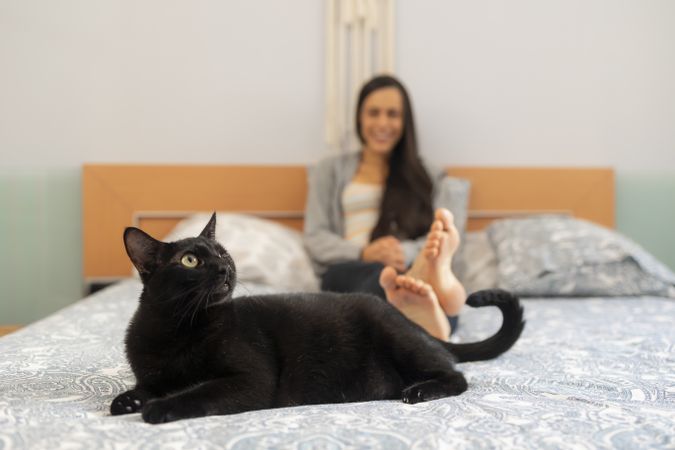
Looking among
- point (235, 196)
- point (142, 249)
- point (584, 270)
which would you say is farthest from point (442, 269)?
point (235, 196)

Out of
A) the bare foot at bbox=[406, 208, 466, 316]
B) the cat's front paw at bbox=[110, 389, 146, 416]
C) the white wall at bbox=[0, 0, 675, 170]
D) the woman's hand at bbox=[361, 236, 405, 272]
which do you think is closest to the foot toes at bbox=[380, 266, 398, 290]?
the bare foot at bbox=[406, 208, 466, 316]

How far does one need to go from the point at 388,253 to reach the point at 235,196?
93cm

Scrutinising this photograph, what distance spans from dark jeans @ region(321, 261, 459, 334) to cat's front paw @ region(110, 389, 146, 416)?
0.86 m

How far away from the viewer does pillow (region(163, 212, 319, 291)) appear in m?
2.12

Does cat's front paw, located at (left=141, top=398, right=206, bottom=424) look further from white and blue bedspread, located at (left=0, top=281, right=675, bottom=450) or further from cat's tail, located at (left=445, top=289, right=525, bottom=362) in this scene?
cat's tail, located at (left=445, top=289, right=525, bottom=362)

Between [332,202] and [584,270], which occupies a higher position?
[332,202]

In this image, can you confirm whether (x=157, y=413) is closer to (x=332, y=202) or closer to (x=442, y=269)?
(x=442, y=269)

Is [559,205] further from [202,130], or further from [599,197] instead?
[202,130]

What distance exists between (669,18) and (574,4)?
1.50 ft

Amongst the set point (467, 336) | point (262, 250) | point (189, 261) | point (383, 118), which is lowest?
point (467, 336)

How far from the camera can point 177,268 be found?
0.88 m

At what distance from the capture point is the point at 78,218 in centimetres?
266

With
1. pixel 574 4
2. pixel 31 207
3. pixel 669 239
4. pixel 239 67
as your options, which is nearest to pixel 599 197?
pixel 669 239

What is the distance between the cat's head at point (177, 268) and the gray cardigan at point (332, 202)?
1.32 m
